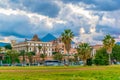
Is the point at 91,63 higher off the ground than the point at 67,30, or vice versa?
the point at 67,30

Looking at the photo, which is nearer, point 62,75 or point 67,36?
point 62,75

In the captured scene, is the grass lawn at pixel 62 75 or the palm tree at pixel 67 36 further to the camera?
the palm tree at pixel 67 36

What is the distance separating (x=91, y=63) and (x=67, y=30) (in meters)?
24.5

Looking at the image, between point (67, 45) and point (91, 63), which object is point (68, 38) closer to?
point (67, 45)

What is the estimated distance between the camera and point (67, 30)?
19162 cm

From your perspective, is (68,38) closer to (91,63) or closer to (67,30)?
(67,30)

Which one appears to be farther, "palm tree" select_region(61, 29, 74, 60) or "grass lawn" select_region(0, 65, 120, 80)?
"palm tree" select_region(61, 29, 74, 60)

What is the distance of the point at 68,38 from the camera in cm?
19250

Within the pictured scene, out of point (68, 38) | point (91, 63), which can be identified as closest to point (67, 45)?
point (68, 38)

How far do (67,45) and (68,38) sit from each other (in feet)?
12.7

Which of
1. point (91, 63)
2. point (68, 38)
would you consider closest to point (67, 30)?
point (68, 38)

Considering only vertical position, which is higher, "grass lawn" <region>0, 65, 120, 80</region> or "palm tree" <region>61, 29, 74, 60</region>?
"palm tree" <region>61, 29, 74, 60</region>

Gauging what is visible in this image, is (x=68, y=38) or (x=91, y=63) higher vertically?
(x=68, y=38)

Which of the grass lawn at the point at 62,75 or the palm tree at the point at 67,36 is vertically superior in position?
the palm tree at the point at 67,36
